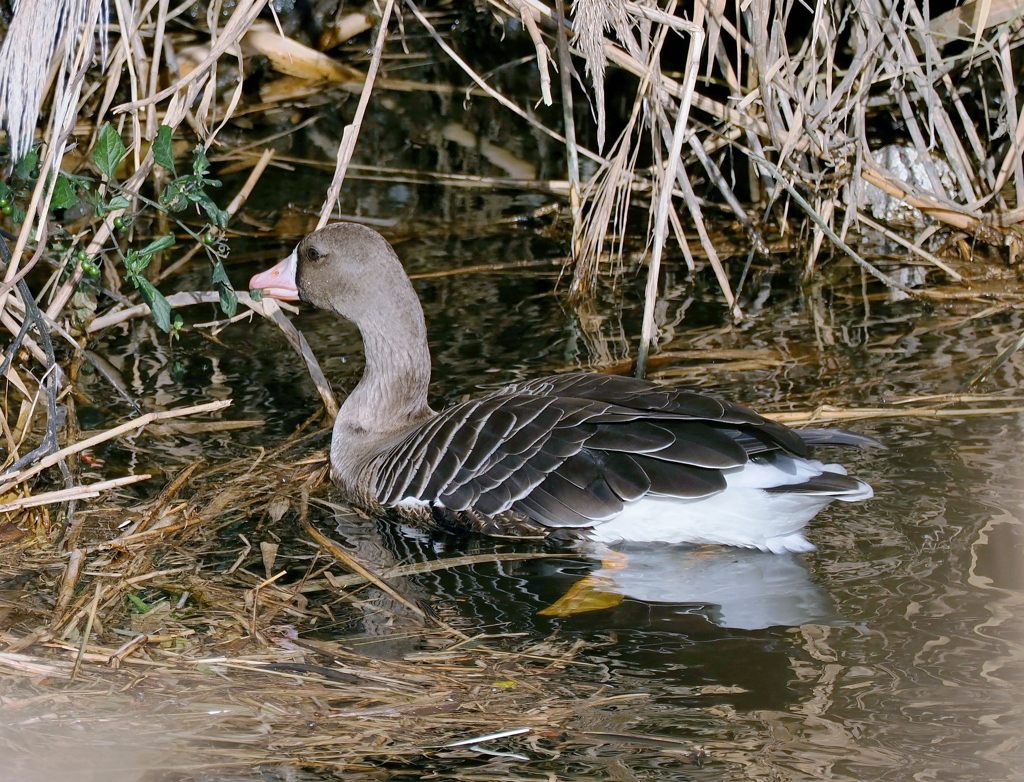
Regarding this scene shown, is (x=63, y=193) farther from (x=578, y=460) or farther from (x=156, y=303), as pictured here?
(x=578, y=460)

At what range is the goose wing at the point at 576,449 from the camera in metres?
4.45

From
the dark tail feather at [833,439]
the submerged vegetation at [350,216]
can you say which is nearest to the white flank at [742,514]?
the dark tail feather at [833,439]

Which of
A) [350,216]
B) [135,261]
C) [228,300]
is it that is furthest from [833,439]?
[350,216]

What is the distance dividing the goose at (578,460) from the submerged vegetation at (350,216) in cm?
31

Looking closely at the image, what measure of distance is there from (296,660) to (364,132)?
271 inches

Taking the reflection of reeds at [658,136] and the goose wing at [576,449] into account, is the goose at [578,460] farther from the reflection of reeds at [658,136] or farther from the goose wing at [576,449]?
the reflection of reeds at [658,136]

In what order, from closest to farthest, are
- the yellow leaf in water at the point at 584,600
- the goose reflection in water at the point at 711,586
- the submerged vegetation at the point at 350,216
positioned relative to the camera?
1. the submerged vegetation at the point at 350,216
2. the goose reflection in water at the point at 711,586
3. the yellow leaf in water at the point at 584,600

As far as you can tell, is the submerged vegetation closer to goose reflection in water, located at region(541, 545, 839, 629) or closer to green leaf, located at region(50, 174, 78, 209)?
green leaf, located at region(50, 174, 78, 209)

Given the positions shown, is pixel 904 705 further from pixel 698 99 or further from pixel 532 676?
pixel 698 99

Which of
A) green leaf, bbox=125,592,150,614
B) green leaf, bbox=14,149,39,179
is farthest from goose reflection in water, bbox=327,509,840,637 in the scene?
green leaf, bbox=14,149,39,179

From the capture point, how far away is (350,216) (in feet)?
27.6

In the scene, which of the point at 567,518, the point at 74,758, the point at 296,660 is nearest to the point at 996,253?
the point at 567,518

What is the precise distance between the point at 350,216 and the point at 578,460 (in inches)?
169

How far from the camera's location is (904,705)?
3.49m
